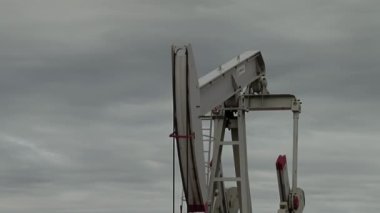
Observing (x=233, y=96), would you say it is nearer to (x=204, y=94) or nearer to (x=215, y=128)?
(x=215, y=128)

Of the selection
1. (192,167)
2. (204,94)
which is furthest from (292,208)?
(192,167)

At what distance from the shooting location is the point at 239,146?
1013 inches

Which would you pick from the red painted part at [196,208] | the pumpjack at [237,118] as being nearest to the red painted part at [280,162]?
the pumpjack at [237,118]

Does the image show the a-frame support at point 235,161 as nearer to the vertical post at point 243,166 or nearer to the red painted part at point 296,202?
the vertical post at point 243,166

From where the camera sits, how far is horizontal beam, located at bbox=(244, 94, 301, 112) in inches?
1039

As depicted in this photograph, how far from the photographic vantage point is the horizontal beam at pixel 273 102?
2639cm

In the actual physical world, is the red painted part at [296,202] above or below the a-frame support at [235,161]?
below

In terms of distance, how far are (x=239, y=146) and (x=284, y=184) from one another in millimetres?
1697

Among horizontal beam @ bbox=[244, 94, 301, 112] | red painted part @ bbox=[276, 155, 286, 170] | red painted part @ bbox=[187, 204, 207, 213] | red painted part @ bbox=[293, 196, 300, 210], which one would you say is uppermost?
horizontal beam @ bbox=[244, 94, 301, 112]

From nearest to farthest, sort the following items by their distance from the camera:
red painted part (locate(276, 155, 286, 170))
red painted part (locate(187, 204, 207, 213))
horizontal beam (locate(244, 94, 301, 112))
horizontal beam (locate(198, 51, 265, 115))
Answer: red painted part (locate(187, 204, 207, 213)) → horizontal beam (locate(198, 51, 265, 115)) → red painted part (locate(276, 155, 286, 170)) → horizontal beam (locate(244, 94, 301, 112))

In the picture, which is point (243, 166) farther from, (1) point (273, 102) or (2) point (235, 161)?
(1) point (273, 102)

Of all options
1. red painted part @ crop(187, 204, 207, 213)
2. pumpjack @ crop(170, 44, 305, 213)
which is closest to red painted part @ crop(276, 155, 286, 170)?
pumpjack @ crop(170, 44, 305, 213)

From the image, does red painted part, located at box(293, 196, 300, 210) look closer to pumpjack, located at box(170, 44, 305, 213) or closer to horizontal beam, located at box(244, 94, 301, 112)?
pumpjack, located at box(170, 44, 305, 213)

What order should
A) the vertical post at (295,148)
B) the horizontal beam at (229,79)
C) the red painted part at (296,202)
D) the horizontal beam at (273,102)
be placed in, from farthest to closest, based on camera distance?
the horizontal beam at (273,102) < the vertical post at (295,148) < the red painted part at (296,202) < the horizontal beam at (229,79)
